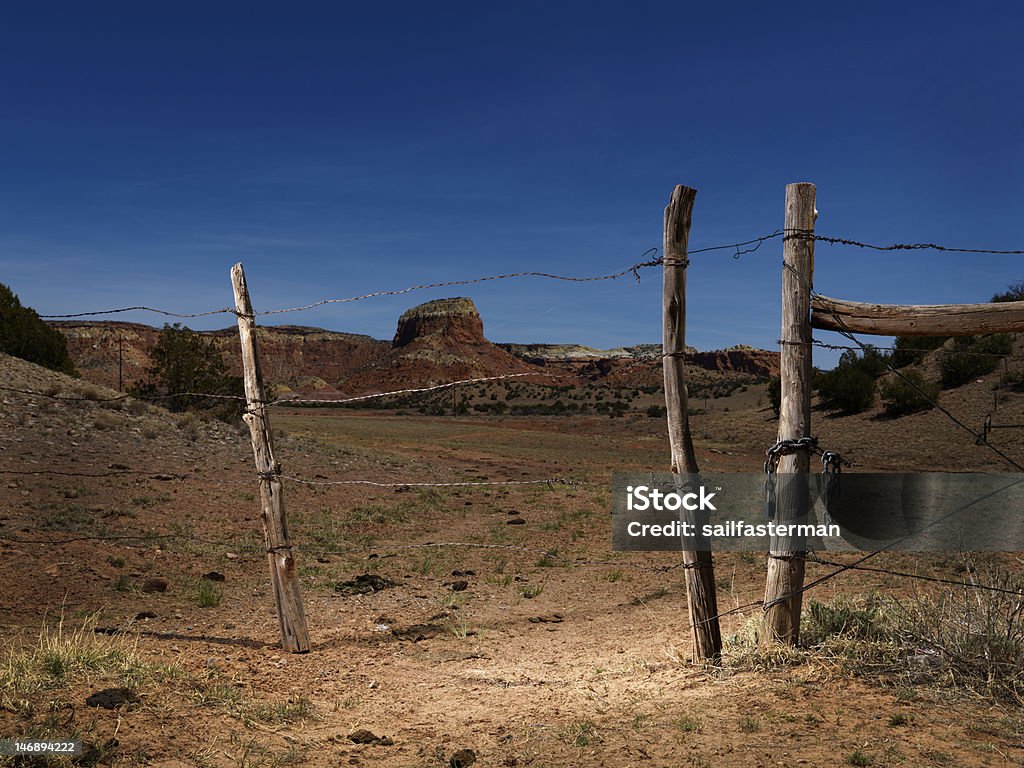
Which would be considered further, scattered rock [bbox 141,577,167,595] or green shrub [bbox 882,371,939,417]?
green shrub [bbox 882,371,939,417]

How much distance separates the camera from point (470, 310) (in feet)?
461

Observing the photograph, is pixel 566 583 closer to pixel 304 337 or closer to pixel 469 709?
pixel 469 709

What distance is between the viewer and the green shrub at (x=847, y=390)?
35.7m

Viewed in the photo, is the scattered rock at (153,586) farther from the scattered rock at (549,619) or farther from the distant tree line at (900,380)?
the distant tree line at (900,380)

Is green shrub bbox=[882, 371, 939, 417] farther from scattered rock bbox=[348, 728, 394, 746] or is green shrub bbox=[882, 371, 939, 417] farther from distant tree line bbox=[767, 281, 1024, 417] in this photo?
scattered rock bbox=[348, 728, 394, 746]

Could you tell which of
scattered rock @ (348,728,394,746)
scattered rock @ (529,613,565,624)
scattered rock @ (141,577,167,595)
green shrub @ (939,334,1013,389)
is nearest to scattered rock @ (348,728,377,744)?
scattered rock @ (348,728,394,746)

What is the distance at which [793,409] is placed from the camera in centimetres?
576

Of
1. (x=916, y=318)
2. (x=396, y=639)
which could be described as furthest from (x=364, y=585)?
(x=916, y=318)

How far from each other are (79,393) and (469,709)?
20.5m

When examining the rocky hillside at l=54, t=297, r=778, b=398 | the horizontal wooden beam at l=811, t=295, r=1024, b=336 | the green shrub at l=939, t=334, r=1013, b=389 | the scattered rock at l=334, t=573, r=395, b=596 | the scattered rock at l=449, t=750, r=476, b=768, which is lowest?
the scattered rock at l=334, t=573, r=395, b=596

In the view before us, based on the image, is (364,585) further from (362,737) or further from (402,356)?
(402,356)

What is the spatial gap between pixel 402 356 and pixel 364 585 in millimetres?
117222

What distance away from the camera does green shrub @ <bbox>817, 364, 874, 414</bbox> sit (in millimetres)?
35688

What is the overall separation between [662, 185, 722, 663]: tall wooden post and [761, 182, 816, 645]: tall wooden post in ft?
1.51
